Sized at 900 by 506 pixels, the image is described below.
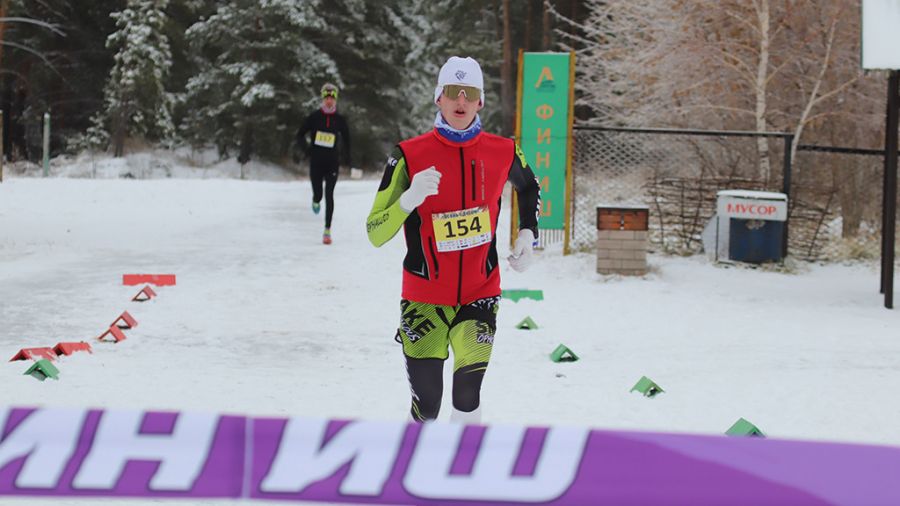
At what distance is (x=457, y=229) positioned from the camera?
477cm

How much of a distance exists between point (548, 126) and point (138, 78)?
94.2 ft

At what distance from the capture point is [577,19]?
142 feet

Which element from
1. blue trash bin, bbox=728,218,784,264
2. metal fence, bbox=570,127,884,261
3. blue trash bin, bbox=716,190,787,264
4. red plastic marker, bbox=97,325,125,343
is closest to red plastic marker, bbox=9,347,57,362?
red plastic marker, bbox=97,325,125,343

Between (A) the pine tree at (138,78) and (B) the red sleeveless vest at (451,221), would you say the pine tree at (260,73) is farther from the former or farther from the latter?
(B) the red sleeveless vest at (451,221)

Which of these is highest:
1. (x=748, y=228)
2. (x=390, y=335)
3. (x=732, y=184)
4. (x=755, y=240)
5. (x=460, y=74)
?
(x=460, y=74)

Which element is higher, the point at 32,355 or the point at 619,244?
the point at 619,244

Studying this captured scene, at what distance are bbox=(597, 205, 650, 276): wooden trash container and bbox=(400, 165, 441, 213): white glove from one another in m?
8.43

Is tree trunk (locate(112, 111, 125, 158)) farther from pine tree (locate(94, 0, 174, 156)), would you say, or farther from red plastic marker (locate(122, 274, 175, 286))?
red plastic marker (locate(122, 274, 175, 286))

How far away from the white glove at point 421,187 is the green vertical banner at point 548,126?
32.7 feet

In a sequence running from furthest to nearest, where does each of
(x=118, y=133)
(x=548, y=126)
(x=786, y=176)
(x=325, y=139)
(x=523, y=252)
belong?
(x=118, y=133) < (x=325, y=139) < (x=548, y=126) < (x=786, y=176) < (x=523, y=252)

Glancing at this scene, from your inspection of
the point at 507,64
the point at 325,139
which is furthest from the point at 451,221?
the point at 507,64

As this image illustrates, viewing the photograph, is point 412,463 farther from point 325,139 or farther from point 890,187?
point 325,139

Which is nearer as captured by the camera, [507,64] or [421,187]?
[421,187]

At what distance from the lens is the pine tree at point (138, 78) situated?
132 feet
